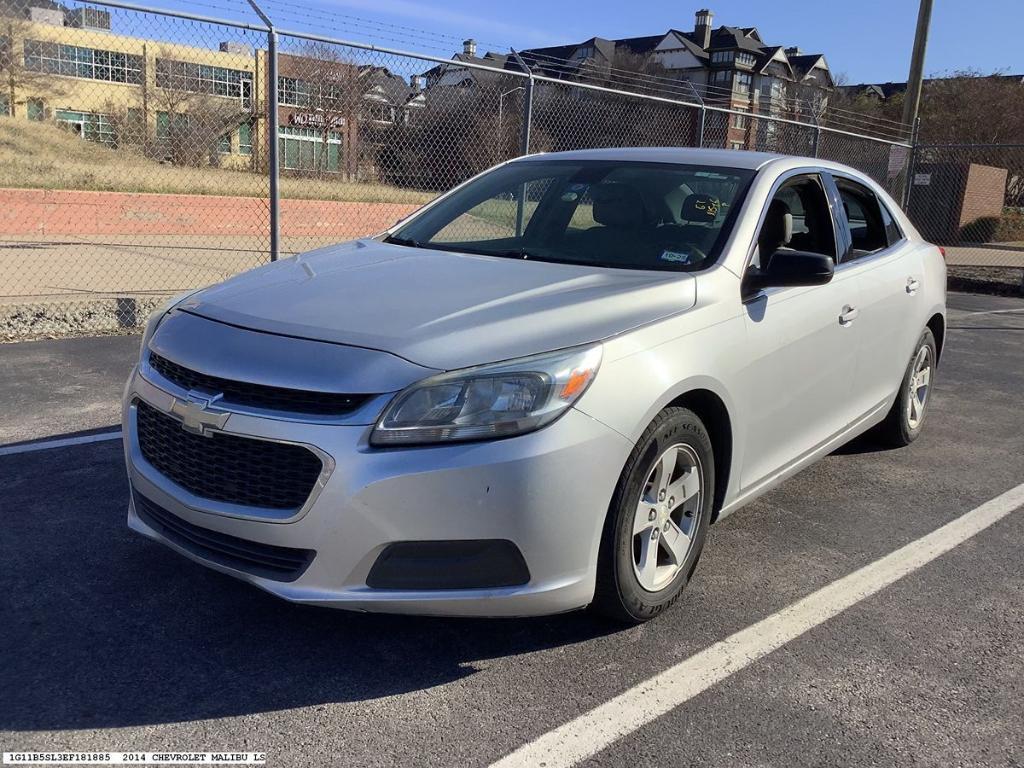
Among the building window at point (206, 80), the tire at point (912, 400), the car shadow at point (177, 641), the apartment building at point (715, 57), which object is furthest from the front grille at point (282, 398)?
the apartment building at point (715, 57)

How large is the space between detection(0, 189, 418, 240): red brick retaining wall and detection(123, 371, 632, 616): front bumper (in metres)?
14.9

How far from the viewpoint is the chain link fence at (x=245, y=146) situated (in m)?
9.48

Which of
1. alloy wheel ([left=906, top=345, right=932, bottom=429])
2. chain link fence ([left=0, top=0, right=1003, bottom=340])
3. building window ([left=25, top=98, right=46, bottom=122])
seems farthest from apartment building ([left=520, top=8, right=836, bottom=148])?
alloy wheel ([left=906, top=345, right=932, bottom=429])

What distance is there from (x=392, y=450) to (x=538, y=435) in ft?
1.35

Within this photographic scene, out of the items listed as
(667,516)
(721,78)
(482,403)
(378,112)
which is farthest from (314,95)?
(721,78)

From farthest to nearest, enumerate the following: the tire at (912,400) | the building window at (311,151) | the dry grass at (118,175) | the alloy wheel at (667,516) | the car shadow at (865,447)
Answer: the dry grass at (118,175)
the building window at (311,151)
the car shadow at (865,447)
the tire at (912,400)
the alloy wheel at (667,516)

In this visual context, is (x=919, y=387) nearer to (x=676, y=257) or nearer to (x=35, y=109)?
(x=676, y=257)

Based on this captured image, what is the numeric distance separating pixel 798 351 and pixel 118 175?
2164 centimetres

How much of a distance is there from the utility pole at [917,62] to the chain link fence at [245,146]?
930 mm

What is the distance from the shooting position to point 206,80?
55.4 feet

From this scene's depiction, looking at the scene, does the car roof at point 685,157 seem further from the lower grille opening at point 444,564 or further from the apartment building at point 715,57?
the apartment building at point 715,57

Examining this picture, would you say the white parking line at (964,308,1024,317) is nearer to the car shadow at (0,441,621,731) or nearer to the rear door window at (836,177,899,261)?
the rear door window at (836,177,899,261)

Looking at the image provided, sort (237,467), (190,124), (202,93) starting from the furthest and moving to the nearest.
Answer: (190,124) → (202,93) → (237,467)

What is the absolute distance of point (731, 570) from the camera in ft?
12.1
